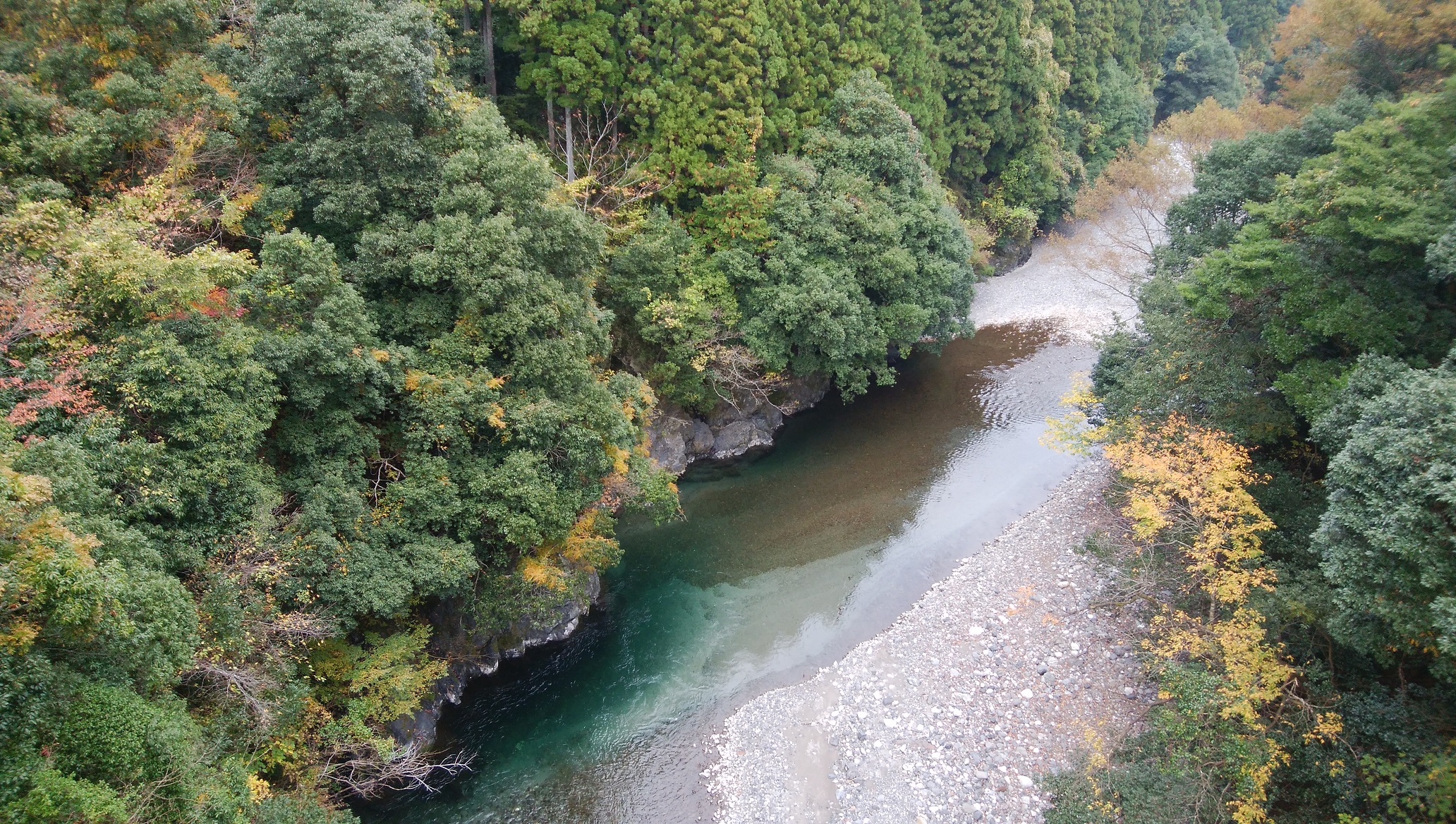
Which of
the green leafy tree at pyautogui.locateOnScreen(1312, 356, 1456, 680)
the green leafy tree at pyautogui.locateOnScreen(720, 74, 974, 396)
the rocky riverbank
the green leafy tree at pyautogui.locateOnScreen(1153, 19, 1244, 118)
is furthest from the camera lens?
the green leafy tree at pyautogui.locateOnScreen(1153, 19, 1244, 118)

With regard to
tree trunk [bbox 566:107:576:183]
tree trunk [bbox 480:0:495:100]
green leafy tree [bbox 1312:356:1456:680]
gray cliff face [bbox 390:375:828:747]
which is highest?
tree trunk [bbox 480:0:495:100]

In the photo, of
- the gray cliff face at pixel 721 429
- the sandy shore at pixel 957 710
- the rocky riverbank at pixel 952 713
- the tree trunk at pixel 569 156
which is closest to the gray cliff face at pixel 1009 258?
the gray cliff face at pixel 721 429

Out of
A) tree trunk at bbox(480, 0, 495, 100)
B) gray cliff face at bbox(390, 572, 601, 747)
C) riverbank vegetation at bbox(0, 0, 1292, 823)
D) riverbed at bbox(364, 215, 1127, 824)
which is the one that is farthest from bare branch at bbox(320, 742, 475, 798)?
tree trunk at bbox(480, 0, 495, 100)

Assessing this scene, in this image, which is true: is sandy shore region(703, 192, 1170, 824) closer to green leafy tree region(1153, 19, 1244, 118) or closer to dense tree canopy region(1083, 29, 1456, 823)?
dense tree canopy region(1083, 29, 1456, 823)

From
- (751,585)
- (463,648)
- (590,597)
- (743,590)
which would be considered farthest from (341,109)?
(751,585)

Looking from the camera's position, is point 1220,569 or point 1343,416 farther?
point 1220,569

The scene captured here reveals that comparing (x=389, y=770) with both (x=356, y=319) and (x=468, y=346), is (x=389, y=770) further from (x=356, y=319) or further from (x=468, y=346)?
(x=356, y=319)

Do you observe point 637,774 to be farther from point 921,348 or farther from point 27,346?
point 921,348
